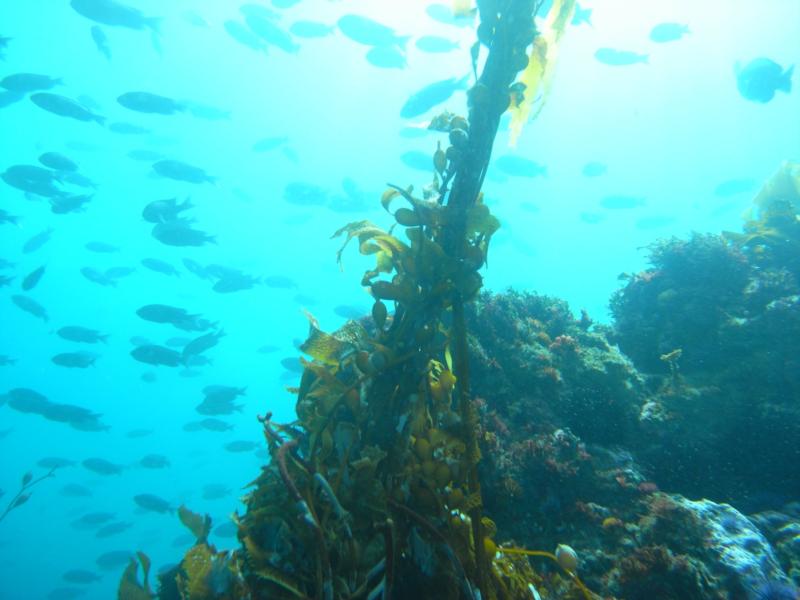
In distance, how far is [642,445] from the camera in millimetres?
4309

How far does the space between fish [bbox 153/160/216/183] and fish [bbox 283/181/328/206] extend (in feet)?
12.0

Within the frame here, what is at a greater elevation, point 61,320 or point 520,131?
point 61,320

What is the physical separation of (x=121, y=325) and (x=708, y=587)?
12209cm

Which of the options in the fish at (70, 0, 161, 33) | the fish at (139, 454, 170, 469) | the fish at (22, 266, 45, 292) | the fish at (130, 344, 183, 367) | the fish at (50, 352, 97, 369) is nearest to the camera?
Answer: the fish at (70, 0, 161, 33)

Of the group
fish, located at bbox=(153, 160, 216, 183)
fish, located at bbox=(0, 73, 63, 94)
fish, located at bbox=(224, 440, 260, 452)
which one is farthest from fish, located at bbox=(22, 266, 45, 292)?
fish, located at bbox=(224, 440, 260, 452)

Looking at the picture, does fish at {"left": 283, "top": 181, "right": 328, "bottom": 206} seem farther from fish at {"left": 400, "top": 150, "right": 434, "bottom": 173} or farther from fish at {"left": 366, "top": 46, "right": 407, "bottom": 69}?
fish at {"left": 366, "top": 46, "right": 407, "bottom": 69}

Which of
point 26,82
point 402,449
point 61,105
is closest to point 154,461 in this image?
point 61,105

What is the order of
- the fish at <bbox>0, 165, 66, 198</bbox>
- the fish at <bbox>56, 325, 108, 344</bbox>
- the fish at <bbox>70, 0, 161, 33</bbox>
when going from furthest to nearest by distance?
1. the fish at <bbox>56, 325, 108, 344</bbox>
2. the fish at <bbox>0, 165, 66, 198</bbox>
3. the fish at <bbox>70, 0, 161, 33</bbox>

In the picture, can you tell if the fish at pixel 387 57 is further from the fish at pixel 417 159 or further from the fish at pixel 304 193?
the fish at pixel 304 193

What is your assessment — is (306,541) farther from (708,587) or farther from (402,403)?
(708,587)

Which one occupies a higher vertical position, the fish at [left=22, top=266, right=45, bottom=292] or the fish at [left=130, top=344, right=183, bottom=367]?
the fish at [left=22, top=266, right=45, bottom=292]

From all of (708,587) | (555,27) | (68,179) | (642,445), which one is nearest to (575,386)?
(642,445)

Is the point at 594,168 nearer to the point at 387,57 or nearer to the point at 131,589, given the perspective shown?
the point at 387,57

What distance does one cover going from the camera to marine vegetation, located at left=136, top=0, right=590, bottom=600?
192 cm
